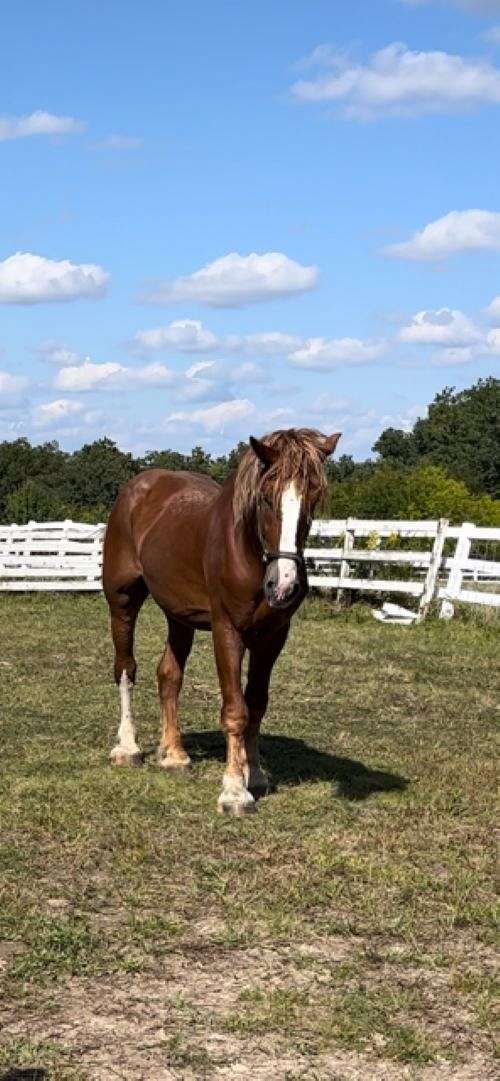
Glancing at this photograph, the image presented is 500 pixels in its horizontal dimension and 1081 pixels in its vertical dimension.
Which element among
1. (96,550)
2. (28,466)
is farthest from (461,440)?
(96,550)

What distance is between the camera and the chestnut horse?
19.7 ft

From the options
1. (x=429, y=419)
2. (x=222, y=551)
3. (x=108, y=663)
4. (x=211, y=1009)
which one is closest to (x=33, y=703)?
(x=108, y=663)

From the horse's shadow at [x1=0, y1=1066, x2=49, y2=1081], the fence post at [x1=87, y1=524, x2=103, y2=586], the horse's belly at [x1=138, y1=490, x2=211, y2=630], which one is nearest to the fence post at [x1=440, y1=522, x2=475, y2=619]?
the fence post at [x1=87, y1=524, x2=103, y2=586]

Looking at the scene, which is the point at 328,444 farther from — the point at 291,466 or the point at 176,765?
the point at 176,765

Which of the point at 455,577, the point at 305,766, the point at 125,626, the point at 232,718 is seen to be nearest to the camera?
the point at 232,718

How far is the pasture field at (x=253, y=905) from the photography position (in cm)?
362

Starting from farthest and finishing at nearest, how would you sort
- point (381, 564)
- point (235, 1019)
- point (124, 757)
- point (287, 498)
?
1. point (381, 564)
2. point (124, 757)
3. point (287, 498)
4. point (235, 1019)

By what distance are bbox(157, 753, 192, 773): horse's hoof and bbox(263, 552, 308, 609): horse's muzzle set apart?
6.27 feet

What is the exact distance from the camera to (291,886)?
16.8 feet

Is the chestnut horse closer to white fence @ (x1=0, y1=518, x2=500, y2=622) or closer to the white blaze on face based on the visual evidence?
the white blaze on face

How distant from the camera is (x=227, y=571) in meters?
6.55

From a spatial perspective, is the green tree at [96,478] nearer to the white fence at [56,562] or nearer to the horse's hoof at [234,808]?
the white fence at [56,562]

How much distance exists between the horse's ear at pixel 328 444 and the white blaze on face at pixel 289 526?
322 millimetres

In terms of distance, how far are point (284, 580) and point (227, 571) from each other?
0.75 meters
